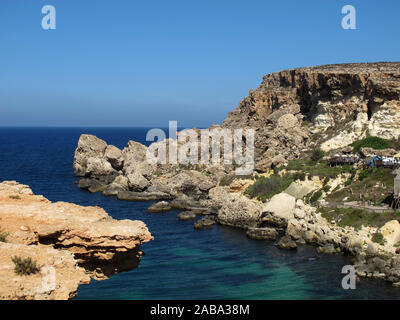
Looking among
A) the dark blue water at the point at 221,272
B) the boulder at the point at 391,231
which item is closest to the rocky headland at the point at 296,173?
the boulder at the point at 391,231

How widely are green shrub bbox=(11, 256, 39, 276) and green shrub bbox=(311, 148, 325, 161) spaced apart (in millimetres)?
47437

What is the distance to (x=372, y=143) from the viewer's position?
57.3 metres

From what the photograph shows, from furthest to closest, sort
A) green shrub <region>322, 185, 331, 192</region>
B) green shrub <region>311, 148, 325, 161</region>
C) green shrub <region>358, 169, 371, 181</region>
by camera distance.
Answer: green shrub <region>311, 148, 325, 161</region>, green shrub <region>322, 185, 331, 192</region>, green shrub <region>358, 169, 371, 181</region>

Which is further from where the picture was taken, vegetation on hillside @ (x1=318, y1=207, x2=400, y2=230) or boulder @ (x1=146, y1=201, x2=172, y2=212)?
boulder @ (x1=146, y1=201, x2=172, y2=212)

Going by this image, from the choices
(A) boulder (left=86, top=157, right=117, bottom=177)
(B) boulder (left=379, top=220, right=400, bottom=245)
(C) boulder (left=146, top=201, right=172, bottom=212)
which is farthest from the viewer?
(A) boulder (left=86, top=157, right=117, bottom=177)

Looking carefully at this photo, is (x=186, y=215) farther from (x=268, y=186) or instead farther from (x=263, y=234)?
(x=268, y=186)

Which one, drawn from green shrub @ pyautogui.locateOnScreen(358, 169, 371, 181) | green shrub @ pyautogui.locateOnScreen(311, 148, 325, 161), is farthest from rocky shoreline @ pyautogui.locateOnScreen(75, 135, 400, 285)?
green shrub @ pyautogui.locateOnScreen(311, 148, 325, 161)

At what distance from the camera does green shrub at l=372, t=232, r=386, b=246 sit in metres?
35.3

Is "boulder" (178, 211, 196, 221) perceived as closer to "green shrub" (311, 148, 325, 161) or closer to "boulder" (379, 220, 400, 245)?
"green shrub" (311, 148, 325, 161)

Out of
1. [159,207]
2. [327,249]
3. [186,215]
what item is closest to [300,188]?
[186,215]

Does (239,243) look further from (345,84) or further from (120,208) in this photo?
(345,84)

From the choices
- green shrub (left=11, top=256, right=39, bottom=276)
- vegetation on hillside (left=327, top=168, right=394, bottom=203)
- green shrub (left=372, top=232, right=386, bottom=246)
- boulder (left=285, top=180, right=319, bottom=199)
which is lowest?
green shrub (left=372, top=232, right=386, bottom=246)

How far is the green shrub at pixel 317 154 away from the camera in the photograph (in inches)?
2322
